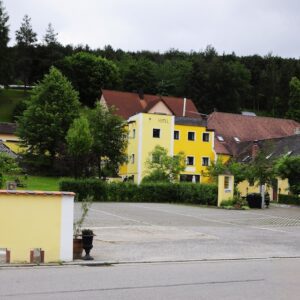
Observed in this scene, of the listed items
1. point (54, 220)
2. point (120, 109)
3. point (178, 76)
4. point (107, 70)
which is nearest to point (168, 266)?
point (54, 220)

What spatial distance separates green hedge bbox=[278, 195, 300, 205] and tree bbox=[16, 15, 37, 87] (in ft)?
239

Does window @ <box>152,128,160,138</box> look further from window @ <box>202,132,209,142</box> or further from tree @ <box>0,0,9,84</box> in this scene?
tree @ <box>0,0,9,84</box>

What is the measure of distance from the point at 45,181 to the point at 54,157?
28.7 ft

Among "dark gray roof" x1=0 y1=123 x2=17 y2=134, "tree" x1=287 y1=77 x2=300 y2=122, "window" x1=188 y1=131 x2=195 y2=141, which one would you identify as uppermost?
"tree" x1=287 y1=77 x2=300 y2=122

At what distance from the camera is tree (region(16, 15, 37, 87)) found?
365 feet

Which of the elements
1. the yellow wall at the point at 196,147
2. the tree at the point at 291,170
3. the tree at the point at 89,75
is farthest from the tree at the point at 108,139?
the tree at the point at 89,75

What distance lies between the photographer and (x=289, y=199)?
49094 mm

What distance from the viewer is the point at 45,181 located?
5503cm

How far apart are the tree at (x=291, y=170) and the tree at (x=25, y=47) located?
7379cm

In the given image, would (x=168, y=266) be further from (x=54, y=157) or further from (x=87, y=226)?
(x=54, y=157)

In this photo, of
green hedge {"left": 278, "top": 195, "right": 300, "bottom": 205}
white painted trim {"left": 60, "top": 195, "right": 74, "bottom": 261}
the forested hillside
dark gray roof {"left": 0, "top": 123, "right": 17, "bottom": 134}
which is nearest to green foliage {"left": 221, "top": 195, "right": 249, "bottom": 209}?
green hedge {"left": 278, "top": 195, "right": 300, "bottom": 205}

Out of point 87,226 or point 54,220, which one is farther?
point 87,226

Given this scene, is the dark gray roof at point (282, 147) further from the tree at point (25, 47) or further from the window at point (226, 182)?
the tree at point (25, 47)

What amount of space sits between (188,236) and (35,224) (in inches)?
368
